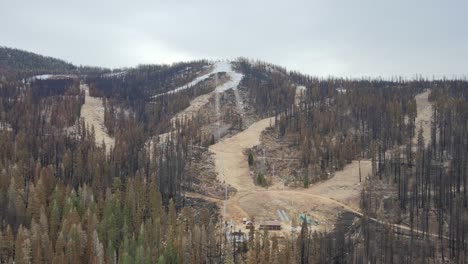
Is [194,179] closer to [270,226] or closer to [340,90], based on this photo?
[270,226]

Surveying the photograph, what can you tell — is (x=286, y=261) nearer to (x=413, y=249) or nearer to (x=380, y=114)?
(x=413, y=249)

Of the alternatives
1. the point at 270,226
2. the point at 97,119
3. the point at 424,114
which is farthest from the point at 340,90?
the point at 270,226

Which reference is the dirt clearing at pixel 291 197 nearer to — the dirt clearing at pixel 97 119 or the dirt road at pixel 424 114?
the dirt road at pixel 424 114

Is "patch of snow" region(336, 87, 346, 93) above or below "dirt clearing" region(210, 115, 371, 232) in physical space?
above

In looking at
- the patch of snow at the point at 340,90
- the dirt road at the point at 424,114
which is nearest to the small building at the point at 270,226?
the dirt road at the point at 424,114

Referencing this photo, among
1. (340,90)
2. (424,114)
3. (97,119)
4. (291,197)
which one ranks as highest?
(340,90)

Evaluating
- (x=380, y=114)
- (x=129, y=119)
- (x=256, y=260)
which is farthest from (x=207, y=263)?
(x=129, y=119)

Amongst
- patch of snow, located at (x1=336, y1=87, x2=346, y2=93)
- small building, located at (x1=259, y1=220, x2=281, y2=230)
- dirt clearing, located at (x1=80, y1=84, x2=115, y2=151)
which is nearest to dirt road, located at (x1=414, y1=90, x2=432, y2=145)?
patch of snow, located at (x1=336, y1=87, x2=346, y2=93)

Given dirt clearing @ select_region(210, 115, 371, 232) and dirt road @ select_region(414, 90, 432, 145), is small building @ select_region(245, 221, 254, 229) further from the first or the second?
dirt road @ select_region(414, 90, 432, 145)

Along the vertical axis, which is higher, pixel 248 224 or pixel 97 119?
pixel 97 119

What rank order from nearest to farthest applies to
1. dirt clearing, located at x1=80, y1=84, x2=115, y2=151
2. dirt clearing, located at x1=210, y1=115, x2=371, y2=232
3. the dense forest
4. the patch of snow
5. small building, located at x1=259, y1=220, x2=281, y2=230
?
the dense forest → small building, located at x1=259, y1=220, x2=281, y2=230 → dirt clearing, located at x1=210, y1=115, x2=371, y2=232 → dirt clearing, located at x1=80, y1=84, x2=115, y2=151 → the patch of snow
